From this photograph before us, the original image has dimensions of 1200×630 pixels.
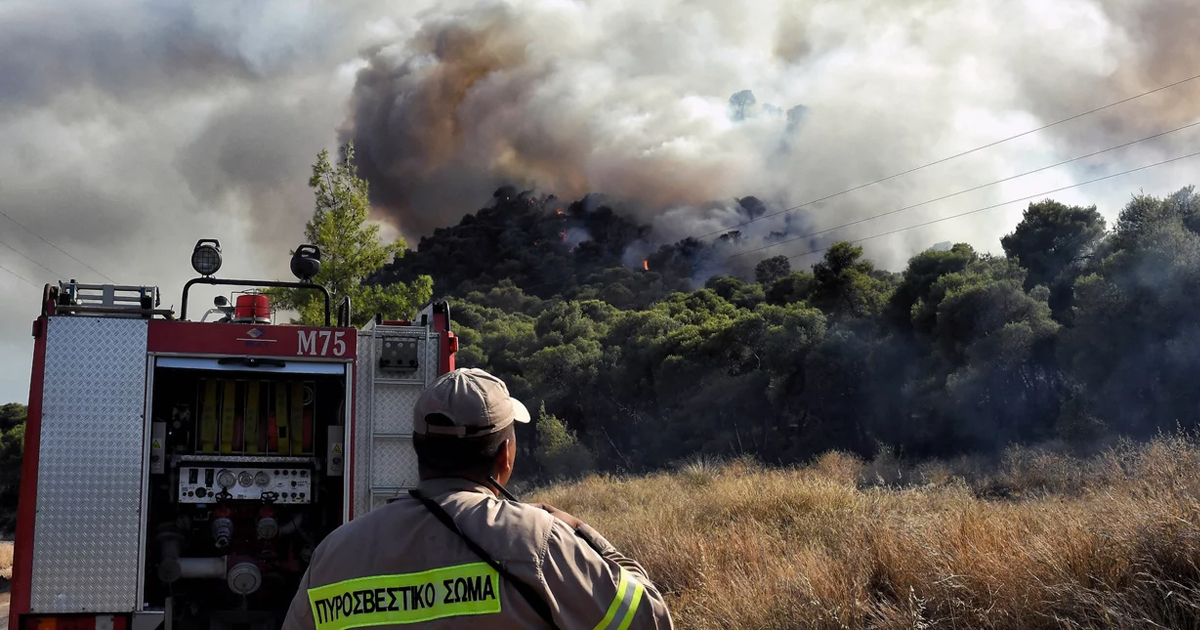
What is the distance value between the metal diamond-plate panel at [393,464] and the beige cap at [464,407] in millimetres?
3521

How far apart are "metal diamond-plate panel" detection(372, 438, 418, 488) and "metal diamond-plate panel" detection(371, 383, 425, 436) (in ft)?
0.22

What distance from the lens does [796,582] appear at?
18.6 feet

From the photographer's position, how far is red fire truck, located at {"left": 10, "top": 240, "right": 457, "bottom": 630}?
189 inches

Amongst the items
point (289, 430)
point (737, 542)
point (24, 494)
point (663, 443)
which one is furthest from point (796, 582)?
point (663, 443)

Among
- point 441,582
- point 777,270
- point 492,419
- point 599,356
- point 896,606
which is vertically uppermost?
point 777,270

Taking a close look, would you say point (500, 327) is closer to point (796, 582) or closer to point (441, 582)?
point (796, 582)

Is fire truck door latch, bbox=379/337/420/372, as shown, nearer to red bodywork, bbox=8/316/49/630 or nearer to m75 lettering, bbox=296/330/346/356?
m75 lettering, bbox=296/330/346/356

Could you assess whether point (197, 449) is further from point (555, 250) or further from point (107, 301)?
point (555, 250)

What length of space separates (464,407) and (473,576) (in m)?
0.34

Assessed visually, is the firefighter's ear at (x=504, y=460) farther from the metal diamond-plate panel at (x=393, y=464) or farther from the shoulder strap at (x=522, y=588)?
the metal diamond-plate panel at (x=393, y=464)

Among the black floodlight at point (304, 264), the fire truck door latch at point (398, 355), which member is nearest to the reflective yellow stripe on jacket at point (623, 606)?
the fire truck door latch at point (398, 355)

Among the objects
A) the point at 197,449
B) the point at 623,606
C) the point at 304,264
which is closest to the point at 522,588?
the point at 623,606

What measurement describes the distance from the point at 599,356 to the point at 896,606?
102 ft

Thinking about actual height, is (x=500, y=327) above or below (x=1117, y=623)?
above
